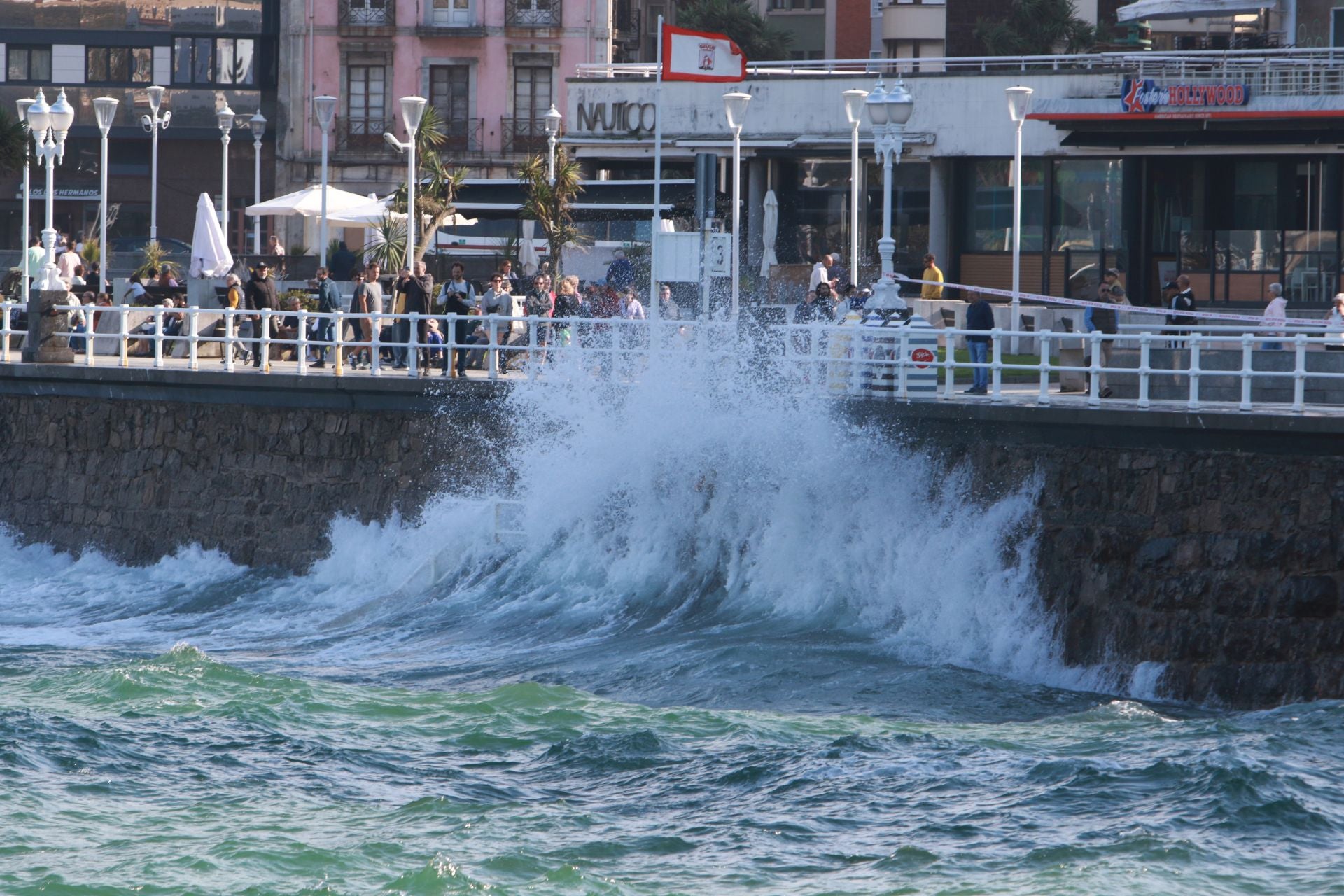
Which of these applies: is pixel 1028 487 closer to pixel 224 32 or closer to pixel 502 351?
pixel 502 351

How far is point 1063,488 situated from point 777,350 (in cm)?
430

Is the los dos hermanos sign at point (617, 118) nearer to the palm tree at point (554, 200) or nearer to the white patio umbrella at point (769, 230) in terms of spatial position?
the palm tree at point (554, 200)

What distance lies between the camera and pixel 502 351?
25.0 meters

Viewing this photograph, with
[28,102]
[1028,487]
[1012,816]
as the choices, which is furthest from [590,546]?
[28,102]

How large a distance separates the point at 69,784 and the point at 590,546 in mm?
8264

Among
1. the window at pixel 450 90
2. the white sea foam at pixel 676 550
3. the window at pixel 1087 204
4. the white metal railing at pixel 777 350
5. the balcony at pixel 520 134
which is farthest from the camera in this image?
the window at pixel 450 90

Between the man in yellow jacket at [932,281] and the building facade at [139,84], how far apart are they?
81.4ft

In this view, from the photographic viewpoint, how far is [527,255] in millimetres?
37250

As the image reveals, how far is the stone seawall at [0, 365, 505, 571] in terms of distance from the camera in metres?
22.2

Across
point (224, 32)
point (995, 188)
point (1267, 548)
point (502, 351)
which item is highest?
point (224, 32)

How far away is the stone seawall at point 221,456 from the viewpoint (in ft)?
72.8

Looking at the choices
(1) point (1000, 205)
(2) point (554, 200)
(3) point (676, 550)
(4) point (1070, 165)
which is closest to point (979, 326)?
(3) point (676, 550)

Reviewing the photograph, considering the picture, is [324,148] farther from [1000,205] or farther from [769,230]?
[1000,205]

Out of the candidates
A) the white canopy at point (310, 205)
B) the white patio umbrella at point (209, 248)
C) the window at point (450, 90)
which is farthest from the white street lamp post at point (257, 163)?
the white patio umbrella at point (209, 248)
